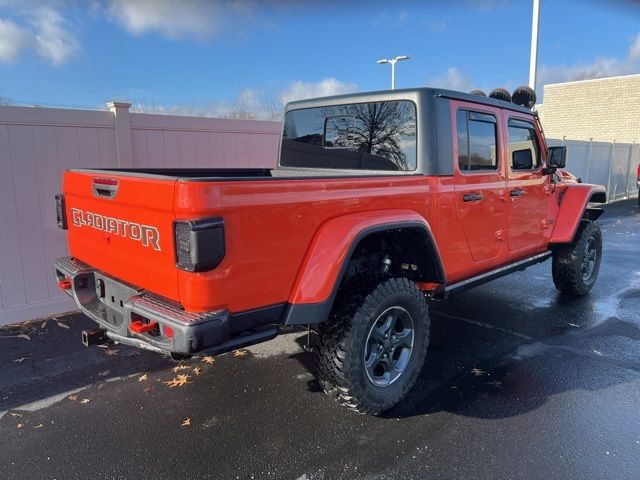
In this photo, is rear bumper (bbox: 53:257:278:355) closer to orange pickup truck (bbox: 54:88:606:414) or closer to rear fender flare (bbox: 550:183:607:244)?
orange pickup truck (bbox: 54:88:606:414)

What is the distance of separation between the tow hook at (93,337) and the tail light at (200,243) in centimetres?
117

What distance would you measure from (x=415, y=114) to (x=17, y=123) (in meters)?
3.79

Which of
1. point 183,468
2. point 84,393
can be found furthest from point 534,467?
point 84,393

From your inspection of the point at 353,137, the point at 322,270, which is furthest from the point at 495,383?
the point at 353,137

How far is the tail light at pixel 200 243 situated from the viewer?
2170 mm

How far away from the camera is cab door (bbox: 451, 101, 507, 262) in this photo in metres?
3.63

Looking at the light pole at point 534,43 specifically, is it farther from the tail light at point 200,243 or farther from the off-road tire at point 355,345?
the tail light at point 200,243

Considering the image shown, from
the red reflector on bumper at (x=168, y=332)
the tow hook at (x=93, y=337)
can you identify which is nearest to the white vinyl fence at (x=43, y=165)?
the tow hook at (x=93, y=337)

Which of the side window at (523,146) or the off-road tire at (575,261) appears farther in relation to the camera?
the off-road tire at (575,261)

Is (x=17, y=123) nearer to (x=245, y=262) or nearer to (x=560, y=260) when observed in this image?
(x=245, y=262)

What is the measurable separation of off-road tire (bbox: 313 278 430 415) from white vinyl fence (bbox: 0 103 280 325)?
346 centimetres

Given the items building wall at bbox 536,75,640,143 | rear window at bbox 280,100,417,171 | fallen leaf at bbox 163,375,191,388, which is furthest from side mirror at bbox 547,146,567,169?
building wall at bbox 536,75,640,143

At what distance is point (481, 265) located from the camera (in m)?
3.98

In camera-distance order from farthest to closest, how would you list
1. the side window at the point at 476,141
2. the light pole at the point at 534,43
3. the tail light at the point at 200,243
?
1. the light pole at the point at 534,43
2. the side window at the point at 476,141
3. the tail light at the point at 200,243
